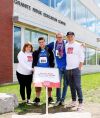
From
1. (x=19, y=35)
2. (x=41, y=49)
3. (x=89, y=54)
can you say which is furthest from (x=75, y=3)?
(x=41, y=49)

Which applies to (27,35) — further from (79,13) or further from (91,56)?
(91,56)

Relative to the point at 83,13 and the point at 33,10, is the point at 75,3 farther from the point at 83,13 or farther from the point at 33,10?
the point at 33,10

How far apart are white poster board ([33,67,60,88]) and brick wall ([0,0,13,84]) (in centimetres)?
1009

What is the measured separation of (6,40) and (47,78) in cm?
1094

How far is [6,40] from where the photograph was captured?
19.0 m

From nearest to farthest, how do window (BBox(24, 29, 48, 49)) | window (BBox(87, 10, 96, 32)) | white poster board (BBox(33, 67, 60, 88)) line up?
1. white poster board (BBox(33, 67, 60, 88))
2. window (BBox(24, 29, 48, 49))
3. window (BBox(87, 10, 96, 32))

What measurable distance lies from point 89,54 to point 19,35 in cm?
2013

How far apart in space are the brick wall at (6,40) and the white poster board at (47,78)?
10.1 metres

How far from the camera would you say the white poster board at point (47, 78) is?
831 cm

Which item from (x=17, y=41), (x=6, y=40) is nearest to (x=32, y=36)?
(x=17, y=41)

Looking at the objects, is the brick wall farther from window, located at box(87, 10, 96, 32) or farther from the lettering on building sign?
window, located at box(87, 10, 96, 32)

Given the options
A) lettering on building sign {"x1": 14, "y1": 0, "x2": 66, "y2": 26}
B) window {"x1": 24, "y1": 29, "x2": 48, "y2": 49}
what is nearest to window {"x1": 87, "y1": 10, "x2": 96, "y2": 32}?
lettering on building sign {"x1": 14, "y1": 0, "x2": 66, "y2": 26}

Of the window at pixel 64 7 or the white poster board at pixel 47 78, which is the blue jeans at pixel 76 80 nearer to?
the white poster board at pixel 47 78

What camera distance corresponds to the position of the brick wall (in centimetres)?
1858
